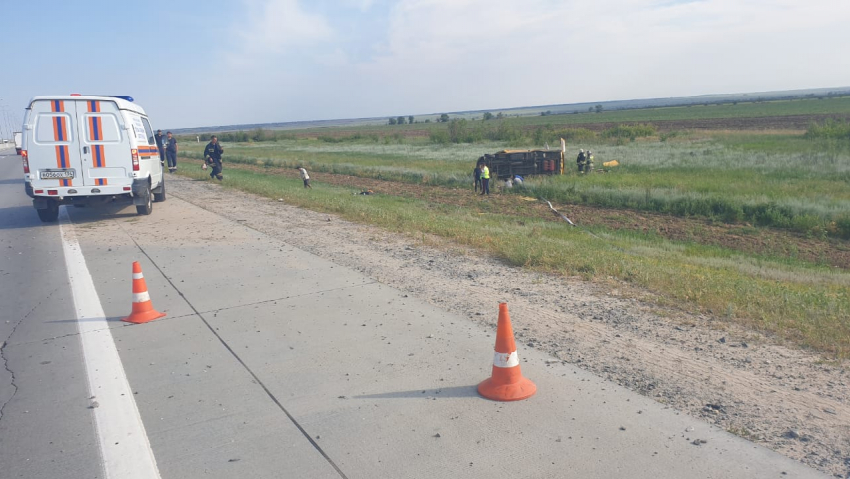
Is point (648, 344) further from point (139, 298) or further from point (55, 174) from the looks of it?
point (55, 174)

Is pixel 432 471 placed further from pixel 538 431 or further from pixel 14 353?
pixel 14 353

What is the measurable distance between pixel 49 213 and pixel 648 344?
1346cm

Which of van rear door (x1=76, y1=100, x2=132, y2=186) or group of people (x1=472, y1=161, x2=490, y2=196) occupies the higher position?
van rear door (x1=76, y1=100, x2=132, y2=186)

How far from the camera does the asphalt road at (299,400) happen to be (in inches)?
152

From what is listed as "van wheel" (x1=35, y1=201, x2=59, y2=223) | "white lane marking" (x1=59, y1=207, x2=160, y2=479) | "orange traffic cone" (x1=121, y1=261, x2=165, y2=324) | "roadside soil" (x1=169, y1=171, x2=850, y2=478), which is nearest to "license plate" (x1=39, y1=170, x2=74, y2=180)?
"van wheel" (x1=35, y1=201, x2=59, y2=223)

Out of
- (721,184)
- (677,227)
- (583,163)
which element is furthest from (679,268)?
(583,163)

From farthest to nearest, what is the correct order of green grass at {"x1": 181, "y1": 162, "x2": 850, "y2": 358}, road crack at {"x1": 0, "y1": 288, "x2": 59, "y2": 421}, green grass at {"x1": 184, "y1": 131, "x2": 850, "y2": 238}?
green grass at {"x1": 184, "y1": 131, "x2": 850, "y2": 238}
green grass at {"x1": 181, "y1": 162, "x2": 850, "y2": 358}
road crack at {"x1": 0, "y1": 288, "x2": 59, "y2": 421}

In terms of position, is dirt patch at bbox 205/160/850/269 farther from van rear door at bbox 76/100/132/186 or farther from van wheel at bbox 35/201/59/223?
van wheel at bbox 35/201/59/223

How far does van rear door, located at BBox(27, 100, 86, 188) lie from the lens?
508 inches

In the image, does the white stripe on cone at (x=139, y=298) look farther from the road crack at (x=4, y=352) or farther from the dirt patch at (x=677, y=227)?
the dirt patch at (x=677, y=227)

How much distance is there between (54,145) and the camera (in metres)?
13.0

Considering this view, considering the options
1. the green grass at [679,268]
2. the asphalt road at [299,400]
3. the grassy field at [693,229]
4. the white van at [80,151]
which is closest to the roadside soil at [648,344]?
the asphalt road at [299,400]

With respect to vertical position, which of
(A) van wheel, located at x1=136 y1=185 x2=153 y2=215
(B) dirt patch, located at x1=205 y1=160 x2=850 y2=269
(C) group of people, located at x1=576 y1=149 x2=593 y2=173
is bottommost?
(B) dirt patch, located at x1=205 y1=160 x2=850 y2=269

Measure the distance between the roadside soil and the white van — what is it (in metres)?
4.94
